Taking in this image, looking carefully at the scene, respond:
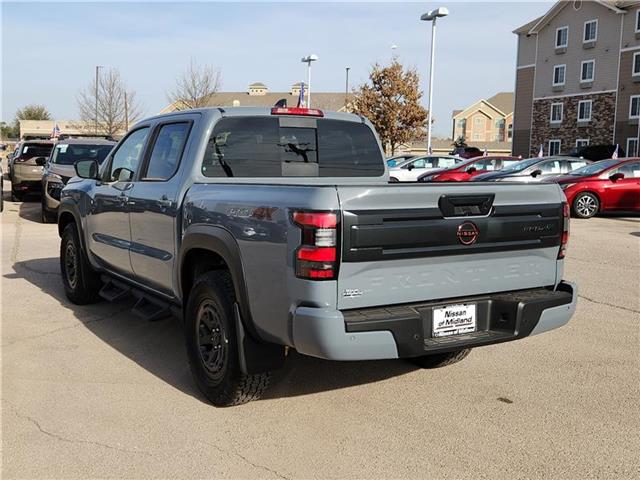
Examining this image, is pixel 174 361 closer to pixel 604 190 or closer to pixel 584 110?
pixel 604 190

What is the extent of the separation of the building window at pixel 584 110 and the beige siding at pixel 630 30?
447 centimetres

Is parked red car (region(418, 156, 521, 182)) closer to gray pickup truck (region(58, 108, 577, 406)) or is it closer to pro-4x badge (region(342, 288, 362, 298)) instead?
gray pickup truck (region(58, 108, 577, 406))

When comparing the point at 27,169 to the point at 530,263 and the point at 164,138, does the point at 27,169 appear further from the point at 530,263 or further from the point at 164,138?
the point at 530,263

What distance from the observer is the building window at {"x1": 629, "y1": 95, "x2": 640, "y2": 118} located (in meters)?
41.3

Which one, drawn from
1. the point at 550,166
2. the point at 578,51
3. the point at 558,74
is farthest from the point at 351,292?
the point at 558,74

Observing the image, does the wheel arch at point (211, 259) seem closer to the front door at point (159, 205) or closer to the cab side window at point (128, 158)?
the front door at point (159, 205)

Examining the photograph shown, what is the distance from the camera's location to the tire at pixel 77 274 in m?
6.55

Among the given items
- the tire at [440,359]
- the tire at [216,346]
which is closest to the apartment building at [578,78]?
the tire at [440,359]

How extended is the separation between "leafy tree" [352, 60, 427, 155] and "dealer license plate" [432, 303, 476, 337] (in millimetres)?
40810

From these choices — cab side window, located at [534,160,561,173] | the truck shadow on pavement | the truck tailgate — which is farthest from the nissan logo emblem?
cab side window, located at [534,160,561,173]

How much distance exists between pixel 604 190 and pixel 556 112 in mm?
35581

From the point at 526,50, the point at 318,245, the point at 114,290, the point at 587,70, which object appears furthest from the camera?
the point at 526,50

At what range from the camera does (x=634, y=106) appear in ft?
137

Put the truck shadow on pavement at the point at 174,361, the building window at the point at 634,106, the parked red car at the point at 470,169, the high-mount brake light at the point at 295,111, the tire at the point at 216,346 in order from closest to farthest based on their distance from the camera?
the tire at the point at 216,346, the truck shadow on pavement at the point at 174,361, the high-mount brake light at the point at 295,111, the parked red car at the point at 470,169, the building window at the point at 634,106
